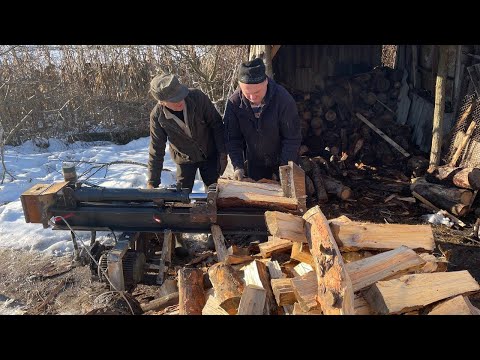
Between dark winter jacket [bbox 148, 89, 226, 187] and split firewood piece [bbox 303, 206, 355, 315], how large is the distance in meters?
2.25

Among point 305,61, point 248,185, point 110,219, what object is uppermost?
point 305,61

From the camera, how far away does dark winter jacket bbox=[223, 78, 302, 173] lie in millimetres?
4660

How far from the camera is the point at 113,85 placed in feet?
34.8

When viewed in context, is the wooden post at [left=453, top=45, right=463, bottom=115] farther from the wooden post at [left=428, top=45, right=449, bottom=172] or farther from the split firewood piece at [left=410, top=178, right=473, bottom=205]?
the split firewood piece at [left=410, top=178, right=473, bottom=205]

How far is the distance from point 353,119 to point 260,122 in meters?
5.34

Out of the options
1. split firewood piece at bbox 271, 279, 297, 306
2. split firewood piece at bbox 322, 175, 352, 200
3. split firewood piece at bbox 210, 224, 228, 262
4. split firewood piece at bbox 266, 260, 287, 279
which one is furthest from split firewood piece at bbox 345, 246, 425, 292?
split firewood piece at bbox 322, 175, 352, 200

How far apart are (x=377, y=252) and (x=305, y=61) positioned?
25.2 ft

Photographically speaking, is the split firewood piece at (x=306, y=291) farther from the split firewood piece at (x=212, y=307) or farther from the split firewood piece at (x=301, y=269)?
the split firewood piece at (x=212, y=307)

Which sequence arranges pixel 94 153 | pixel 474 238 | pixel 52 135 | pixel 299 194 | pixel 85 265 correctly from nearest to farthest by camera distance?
pixel 299 194
pixel 85 265
pixel 474 238
pixel 94 153
pixel 52 135

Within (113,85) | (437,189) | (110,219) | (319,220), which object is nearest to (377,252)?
(319,220)

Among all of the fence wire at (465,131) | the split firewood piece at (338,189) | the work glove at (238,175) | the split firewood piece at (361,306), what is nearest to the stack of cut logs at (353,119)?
the split firewood piece at (338,189)

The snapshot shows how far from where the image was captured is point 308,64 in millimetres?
9875

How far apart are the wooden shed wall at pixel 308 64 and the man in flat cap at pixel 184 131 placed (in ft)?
17.0

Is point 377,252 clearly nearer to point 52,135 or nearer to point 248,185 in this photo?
point 248,185
